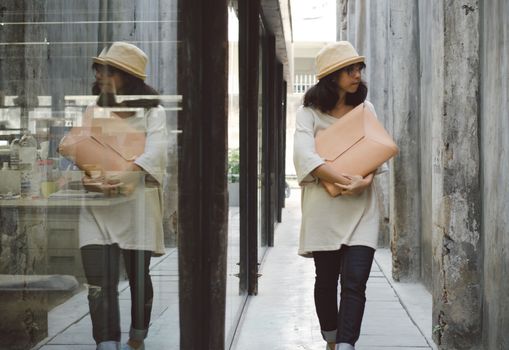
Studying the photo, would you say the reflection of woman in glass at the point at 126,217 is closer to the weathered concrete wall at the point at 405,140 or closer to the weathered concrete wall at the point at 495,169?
the weathered concrete wall at the point at 495,169

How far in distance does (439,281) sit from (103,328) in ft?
10.1

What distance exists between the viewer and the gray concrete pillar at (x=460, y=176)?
4645mm

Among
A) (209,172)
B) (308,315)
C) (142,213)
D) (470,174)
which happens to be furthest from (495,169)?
(142,213)

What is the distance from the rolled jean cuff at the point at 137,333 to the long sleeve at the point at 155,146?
54cm

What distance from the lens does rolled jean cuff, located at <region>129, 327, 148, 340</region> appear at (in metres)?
2.49

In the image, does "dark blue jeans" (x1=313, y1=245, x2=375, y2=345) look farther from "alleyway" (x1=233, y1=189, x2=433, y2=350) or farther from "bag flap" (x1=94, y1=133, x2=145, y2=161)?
"bag flap" (x1=94, y1=133, x2=145, y2=161)

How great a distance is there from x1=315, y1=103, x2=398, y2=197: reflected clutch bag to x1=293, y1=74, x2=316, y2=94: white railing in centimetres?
3356

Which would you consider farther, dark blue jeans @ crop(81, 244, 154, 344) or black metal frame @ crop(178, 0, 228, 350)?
black metal frame @ crop(178, 0, 228, 350)

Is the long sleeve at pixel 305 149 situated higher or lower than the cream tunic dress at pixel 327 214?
higher

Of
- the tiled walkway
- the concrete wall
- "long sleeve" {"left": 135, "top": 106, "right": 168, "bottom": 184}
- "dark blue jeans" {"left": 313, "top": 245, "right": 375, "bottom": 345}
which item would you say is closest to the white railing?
the tiled walkway

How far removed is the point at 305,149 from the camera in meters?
4.08

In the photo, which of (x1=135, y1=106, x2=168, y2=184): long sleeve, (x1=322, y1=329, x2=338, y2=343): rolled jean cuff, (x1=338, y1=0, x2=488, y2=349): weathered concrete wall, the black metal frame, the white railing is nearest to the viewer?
(x1=135, y1=106, x2=168, y2=184): long sleeve

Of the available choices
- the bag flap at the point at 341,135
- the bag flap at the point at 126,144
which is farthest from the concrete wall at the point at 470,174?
the bag flap at the point at 126,144

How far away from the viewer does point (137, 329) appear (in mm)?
2572
